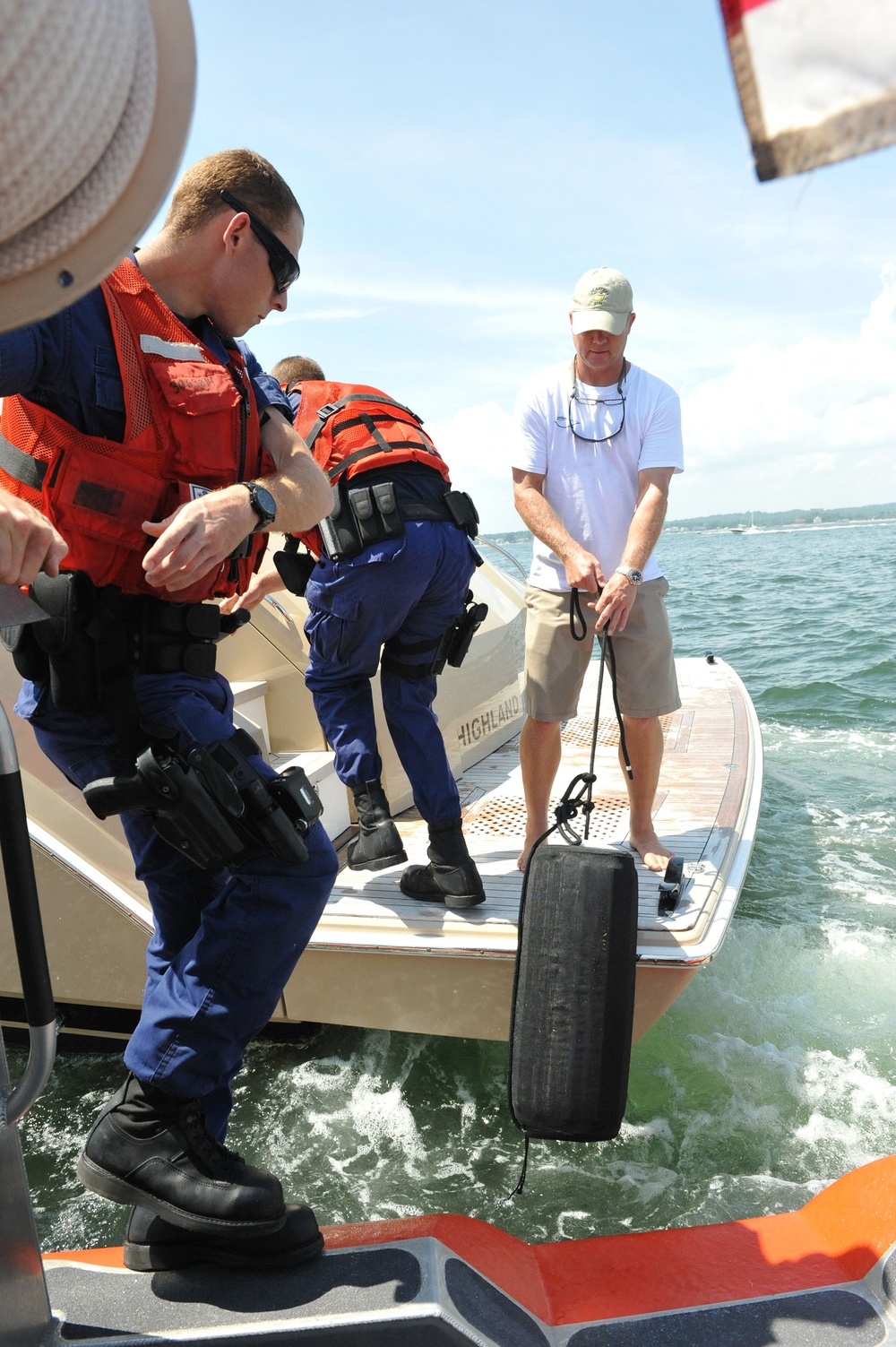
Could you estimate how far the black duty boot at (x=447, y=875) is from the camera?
297 centimetres

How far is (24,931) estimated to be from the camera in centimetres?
138

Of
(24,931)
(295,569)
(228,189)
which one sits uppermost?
(228,189)

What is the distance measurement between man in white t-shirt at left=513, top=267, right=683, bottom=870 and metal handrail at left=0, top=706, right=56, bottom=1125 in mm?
2092

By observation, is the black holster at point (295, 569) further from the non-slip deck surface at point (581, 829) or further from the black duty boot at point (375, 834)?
the non-slip deck surface at point (581, 829)

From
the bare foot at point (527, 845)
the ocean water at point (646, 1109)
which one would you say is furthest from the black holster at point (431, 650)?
the ocean water at point (646, 1109)

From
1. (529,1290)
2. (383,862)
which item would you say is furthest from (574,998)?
(383,862)

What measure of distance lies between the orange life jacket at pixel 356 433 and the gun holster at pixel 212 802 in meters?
1.38

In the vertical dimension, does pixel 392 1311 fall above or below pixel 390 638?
below

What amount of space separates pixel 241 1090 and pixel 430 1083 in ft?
1.96

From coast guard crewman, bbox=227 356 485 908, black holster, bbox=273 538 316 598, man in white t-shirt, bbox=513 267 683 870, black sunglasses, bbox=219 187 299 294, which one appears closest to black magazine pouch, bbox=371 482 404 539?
coast guard crewman, bbox=227 356 485 908

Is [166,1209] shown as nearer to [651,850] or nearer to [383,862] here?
[383,862]

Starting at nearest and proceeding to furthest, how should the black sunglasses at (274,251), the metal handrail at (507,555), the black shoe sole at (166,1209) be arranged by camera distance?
the black shoe sole at (166,1209), the black sunglasses at (274,251), the metal handrail at (507,555)

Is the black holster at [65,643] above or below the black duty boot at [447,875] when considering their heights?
above

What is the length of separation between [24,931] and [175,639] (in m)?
0.60
